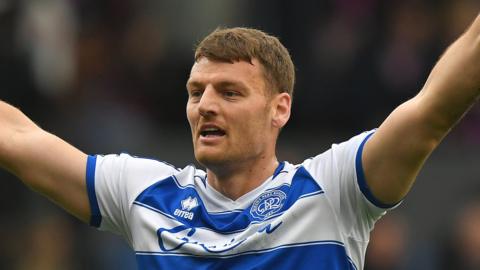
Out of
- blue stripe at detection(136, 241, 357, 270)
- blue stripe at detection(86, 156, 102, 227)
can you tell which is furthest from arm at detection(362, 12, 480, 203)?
blue stripe at detection(86, 156, 102, 227)

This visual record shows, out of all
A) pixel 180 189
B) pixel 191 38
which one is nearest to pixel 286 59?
pixel 180 189

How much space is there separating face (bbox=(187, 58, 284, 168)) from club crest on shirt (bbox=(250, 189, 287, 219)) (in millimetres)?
244

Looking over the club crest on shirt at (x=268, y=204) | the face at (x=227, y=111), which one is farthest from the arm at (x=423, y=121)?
the face at (x=227, y=111)

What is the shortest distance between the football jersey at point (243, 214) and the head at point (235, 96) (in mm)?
241

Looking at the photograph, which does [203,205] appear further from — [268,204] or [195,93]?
[195,93]

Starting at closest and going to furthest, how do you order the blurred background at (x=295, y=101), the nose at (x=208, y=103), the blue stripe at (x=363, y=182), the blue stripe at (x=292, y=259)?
the blue stripe at (x=363, y=182) → the blue stripe at (x=292, y=259) → the nose at (x=208, y=103) → the blurred background at (x=295, y=101)

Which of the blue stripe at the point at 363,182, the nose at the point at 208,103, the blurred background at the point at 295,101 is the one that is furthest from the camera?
the blurred background at the point at 295,101

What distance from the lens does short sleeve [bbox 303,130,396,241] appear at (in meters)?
5.76

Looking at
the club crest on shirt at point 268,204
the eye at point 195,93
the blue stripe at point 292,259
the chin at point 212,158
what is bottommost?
the blue stripe at point 292,259

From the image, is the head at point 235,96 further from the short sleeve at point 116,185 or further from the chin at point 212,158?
the short sleeve at point 116,185

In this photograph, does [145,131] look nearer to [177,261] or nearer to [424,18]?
[424,18]

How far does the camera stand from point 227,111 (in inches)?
244

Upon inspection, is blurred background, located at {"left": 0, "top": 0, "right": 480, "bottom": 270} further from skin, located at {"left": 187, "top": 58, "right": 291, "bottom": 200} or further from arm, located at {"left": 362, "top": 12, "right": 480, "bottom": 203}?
arm, located at {"left": 362, "top": 12, "right": 480, "bottom": 203}

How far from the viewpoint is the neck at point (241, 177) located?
6.37 m
